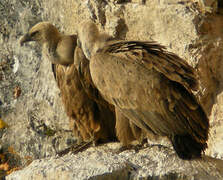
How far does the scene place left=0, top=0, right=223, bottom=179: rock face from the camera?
425 centimetres

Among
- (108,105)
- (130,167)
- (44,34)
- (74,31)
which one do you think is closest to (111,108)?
(108,105)

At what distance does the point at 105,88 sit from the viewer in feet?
12.5

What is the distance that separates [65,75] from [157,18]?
92 centimetres

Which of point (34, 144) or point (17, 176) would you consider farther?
point (34, 144)

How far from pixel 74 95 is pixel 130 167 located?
43.2 inches

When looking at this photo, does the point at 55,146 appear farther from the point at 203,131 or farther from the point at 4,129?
the point at 203,131

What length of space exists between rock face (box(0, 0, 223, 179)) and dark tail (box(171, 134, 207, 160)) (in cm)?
6

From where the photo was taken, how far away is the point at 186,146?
11.8 ft

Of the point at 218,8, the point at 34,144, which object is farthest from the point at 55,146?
the point at 218,8

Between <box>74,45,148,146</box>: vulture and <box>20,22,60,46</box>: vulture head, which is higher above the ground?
<box>20,22,60,46</box>: vulture head

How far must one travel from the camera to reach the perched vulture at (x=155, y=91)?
3.53m

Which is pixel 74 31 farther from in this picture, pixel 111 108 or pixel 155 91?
pixel 155 91

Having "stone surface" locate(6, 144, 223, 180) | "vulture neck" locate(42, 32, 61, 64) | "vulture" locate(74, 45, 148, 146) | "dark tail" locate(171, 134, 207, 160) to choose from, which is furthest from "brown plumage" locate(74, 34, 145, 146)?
"dark tail" locate(171, 134, 207, 160)

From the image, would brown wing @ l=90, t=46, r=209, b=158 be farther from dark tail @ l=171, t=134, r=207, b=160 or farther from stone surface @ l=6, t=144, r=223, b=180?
stone surface @ l=6, t=144, r=223, b=180
